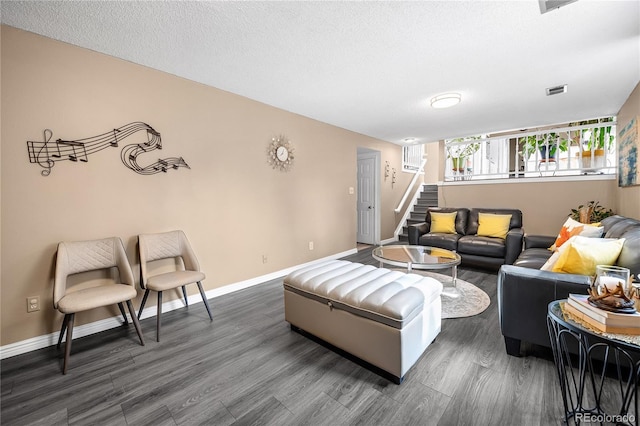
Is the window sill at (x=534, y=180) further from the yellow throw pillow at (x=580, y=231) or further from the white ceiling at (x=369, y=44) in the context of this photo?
the yellow throw pillow at (x=580, y=231)

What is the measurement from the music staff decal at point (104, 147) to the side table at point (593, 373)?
128 inches

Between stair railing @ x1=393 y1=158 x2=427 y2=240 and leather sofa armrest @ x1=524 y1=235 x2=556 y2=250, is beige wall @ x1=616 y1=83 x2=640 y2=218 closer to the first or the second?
leather sofa armrest @ x1=524 y1=235 x2=556 y2=250

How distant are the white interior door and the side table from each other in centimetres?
432

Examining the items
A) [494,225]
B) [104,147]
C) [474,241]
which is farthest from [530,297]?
[104,147]

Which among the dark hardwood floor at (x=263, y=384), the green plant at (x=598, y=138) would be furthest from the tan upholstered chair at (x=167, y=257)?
the green plant at (x=598, y=138)

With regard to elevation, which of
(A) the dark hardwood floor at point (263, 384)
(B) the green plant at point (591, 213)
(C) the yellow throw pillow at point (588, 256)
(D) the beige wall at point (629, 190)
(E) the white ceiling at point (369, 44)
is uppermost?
(E) the white ceiling at point (369, 44)

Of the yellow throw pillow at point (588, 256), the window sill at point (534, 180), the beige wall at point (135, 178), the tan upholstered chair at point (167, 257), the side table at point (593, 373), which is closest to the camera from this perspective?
the side table at point (593, 373)

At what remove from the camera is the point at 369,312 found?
175 centimetres

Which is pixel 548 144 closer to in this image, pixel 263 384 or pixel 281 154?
pixel 281 154

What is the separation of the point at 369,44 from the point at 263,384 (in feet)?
8.78

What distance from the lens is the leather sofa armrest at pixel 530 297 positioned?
172 centimetres

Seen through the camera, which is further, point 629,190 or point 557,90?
point 629,190

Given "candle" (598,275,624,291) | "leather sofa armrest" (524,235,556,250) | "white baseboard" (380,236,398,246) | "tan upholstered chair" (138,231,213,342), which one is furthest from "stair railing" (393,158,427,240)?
"candle" (598,275,624,291)

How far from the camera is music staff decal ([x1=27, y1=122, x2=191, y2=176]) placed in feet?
6.98
